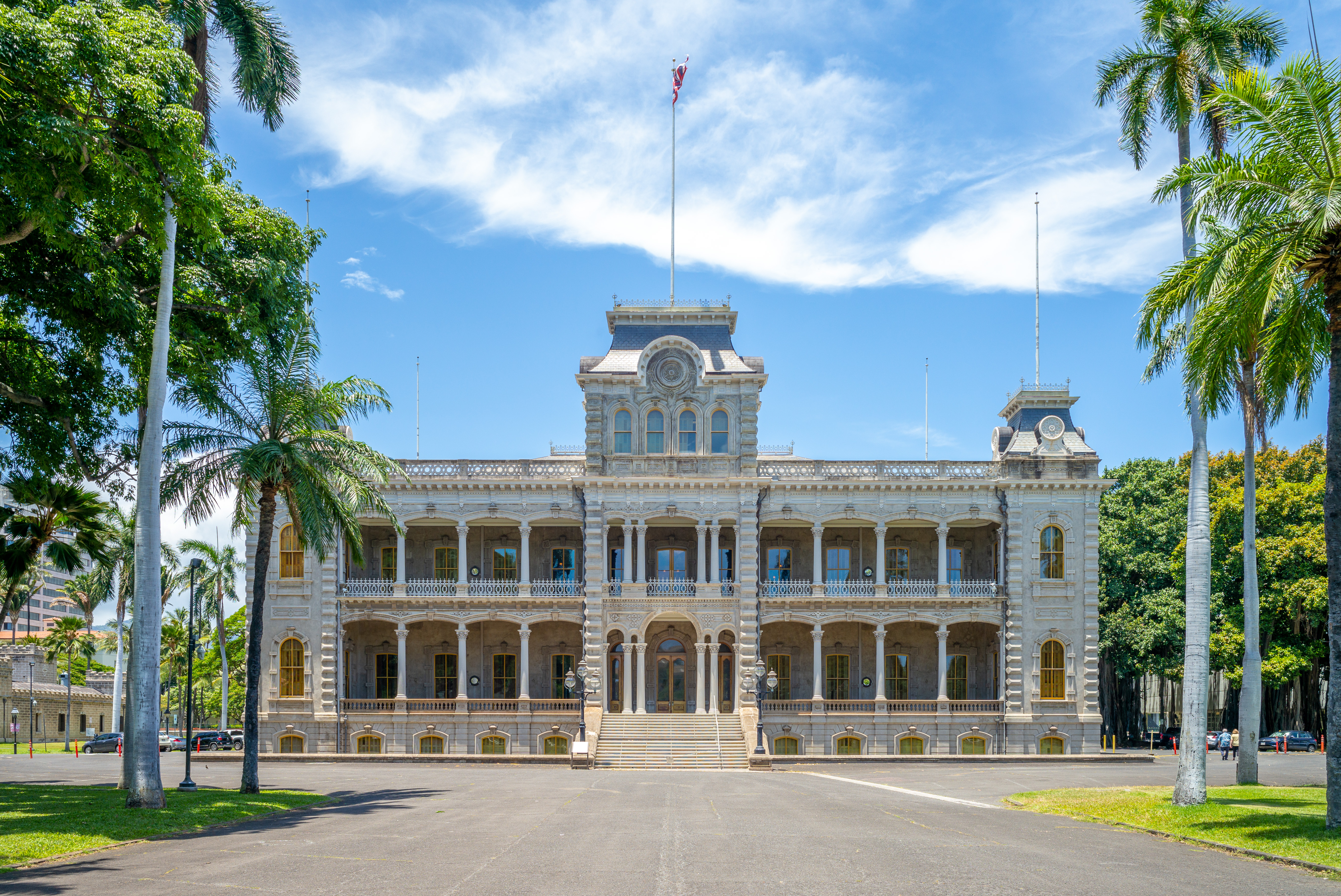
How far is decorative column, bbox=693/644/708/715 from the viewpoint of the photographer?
44281mm

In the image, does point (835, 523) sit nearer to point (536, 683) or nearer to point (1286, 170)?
point (536, 683)

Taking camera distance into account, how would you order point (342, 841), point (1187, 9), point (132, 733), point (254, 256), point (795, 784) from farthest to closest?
1. point (795, 784)
2. point (254, 256)
3. point (1187, 9)
4. point (132, 733)
5. point (342, 841)

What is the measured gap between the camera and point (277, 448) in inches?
1054

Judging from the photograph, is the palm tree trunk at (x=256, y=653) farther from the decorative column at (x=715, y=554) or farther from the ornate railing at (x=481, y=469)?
the decorative column at (x=715, y=554)

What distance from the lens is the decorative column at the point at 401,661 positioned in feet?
149

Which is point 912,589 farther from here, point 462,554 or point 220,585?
point 220,585

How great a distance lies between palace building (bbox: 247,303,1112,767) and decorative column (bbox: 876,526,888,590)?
0.36 feet

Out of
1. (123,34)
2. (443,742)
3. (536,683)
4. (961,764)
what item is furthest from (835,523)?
(123,34)

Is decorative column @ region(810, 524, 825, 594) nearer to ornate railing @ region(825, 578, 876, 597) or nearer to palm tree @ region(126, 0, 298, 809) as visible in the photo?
ornate railing @ region(825, 578, 876, 597)

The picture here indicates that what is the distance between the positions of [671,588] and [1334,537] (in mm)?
29878

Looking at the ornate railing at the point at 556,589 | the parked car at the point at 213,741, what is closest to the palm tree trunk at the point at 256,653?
the ornate railing at the point at 556,589

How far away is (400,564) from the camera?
46.2m

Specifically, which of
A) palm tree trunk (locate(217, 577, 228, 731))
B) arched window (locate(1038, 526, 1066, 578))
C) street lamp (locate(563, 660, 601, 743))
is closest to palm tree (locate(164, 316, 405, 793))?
street lamp (locate(563, 660, 601, 743))

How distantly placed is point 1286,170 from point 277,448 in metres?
22.3
